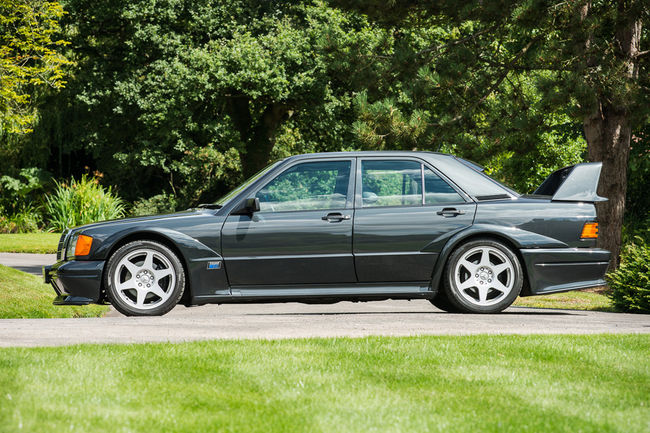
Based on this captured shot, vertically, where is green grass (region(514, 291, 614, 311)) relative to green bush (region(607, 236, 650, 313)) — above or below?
below

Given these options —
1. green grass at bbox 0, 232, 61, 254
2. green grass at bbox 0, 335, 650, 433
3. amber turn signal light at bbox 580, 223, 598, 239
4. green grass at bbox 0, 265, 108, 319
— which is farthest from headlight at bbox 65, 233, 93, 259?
green grass at bbox 0, 232, 61, 254

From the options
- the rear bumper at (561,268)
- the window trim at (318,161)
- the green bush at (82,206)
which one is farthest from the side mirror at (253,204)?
the green bush at (82,206)

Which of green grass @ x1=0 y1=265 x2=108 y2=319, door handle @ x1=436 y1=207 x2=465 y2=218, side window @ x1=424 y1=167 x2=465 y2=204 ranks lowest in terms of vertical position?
green grass @ x1=0 y1=265 x2=108 y2=319

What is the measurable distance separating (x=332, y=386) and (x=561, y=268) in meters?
4.15

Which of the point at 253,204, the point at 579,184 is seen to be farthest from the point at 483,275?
the point at 253,204

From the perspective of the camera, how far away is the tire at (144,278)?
7844mm

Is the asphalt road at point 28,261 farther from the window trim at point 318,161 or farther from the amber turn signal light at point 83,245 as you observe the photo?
the window trim at point 318,161

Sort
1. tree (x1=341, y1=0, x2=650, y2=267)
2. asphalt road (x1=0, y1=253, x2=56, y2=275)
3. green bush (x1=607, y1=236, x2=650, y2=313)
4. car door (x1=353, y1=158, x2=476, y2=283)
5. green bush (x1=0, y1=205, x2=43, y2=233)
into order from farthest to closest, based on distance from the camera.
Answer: green bush (x1=0, y1=205, x2=43, y2=233) → asphalt road (x1=0, y1=253, x2=56, y2=275) → tree (x1=341, y1=0, x2=650, y2=267) → green bush (x1=607, y1=236, x2=650, y2=313) → car door (x1=353, y1=158, x2=476, y2=283)

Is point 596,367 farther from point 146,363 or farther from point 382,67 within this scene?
point 382,67

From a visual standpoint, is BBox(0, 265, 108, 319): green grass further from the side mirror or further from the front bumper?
the side mirror

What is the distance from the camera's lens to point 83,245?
7.93 metres

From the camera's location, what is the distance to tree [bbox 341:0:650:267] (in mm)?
13180

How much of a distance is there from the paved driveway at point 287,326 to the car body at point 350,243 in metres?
0.26

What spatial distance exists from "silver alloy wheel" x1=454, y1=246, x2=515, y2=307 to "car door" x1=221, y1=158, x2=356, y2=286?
1111mm
